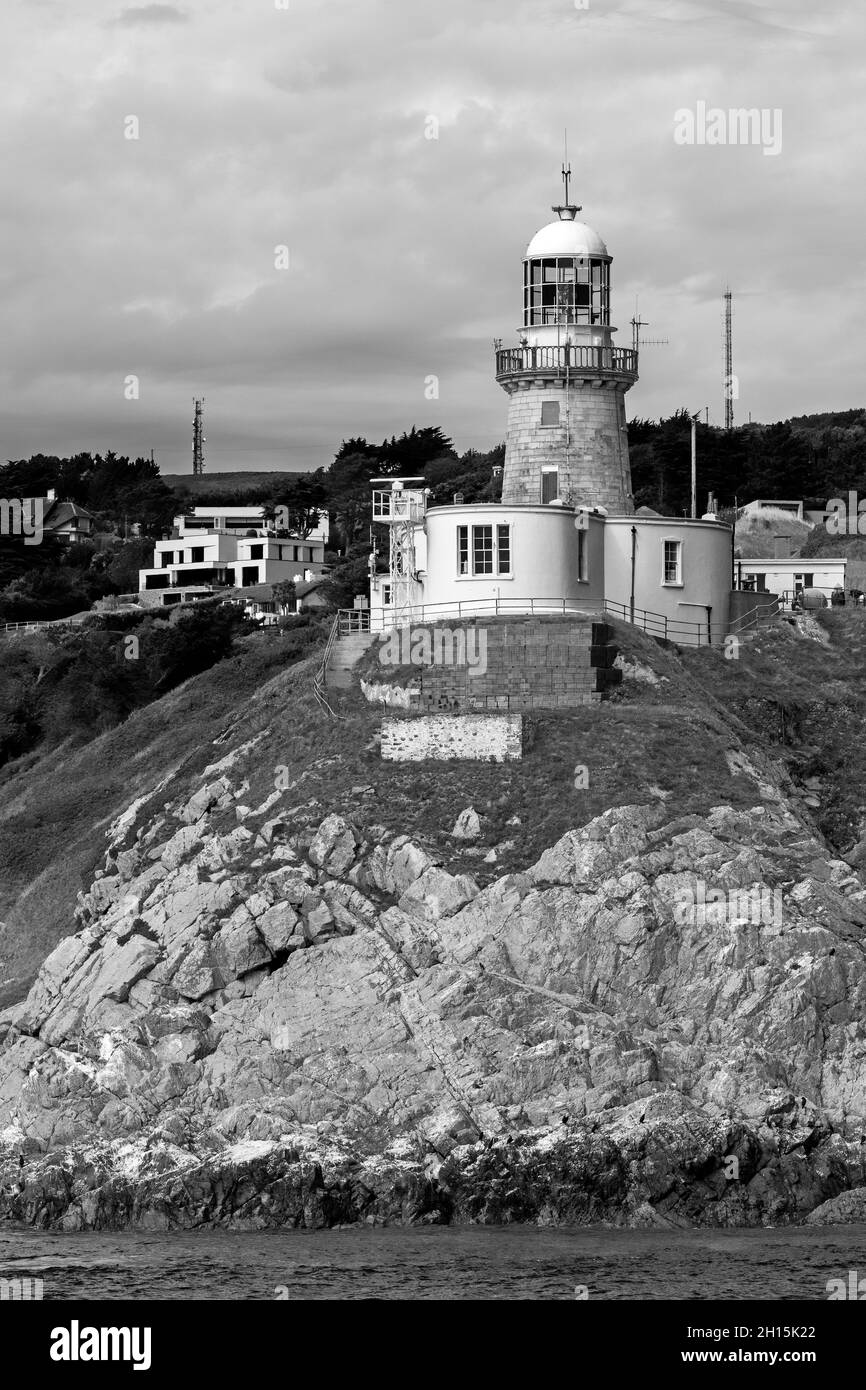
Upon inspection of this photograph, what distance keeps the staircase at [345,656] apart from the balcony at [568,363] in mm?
10273

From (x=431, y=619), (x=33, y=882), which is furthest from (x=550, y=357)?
(x=33, y=882)

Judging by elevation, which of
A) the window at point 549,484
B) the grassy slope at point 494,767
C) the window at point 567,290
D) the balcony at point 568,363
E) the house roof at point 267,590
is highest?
the window at point 567,290

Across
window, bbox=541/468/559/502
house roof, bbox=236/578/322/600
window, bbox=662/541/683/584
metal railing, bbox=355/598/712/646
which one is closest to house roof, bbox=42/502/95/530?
house roof, bbox=236/578/322/600

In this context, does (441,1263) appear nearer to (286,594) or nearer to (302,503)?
(286,594)

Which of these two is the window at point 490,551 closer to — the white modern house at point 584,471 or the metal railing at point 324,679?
the white modern house at point 584,471

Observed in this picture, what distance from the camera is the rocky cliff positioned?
5016 centimetres

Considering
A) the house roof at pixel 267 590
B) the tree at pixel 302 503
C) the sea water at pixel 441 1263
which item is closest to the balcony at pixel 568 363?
the sea water at pixel 441 1263

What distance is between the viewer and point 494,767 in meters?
60.9

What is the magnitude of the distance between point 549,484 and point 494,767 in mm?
13704

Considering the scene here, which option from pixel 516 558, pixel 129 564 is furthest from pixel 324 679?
pixel 129 564

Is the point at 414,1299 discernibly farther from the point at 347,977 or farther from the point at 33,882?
the point at 33,882

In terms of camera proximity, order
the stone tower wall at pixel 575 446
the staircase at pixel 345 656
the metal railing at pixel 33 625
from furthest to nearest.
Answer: the metal railing at pixel 33 625 < the stone tower wall at pixel 575 446 < the staircase at pixel 345 656

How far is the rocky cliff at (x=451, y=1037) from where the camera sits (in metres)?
50.2
